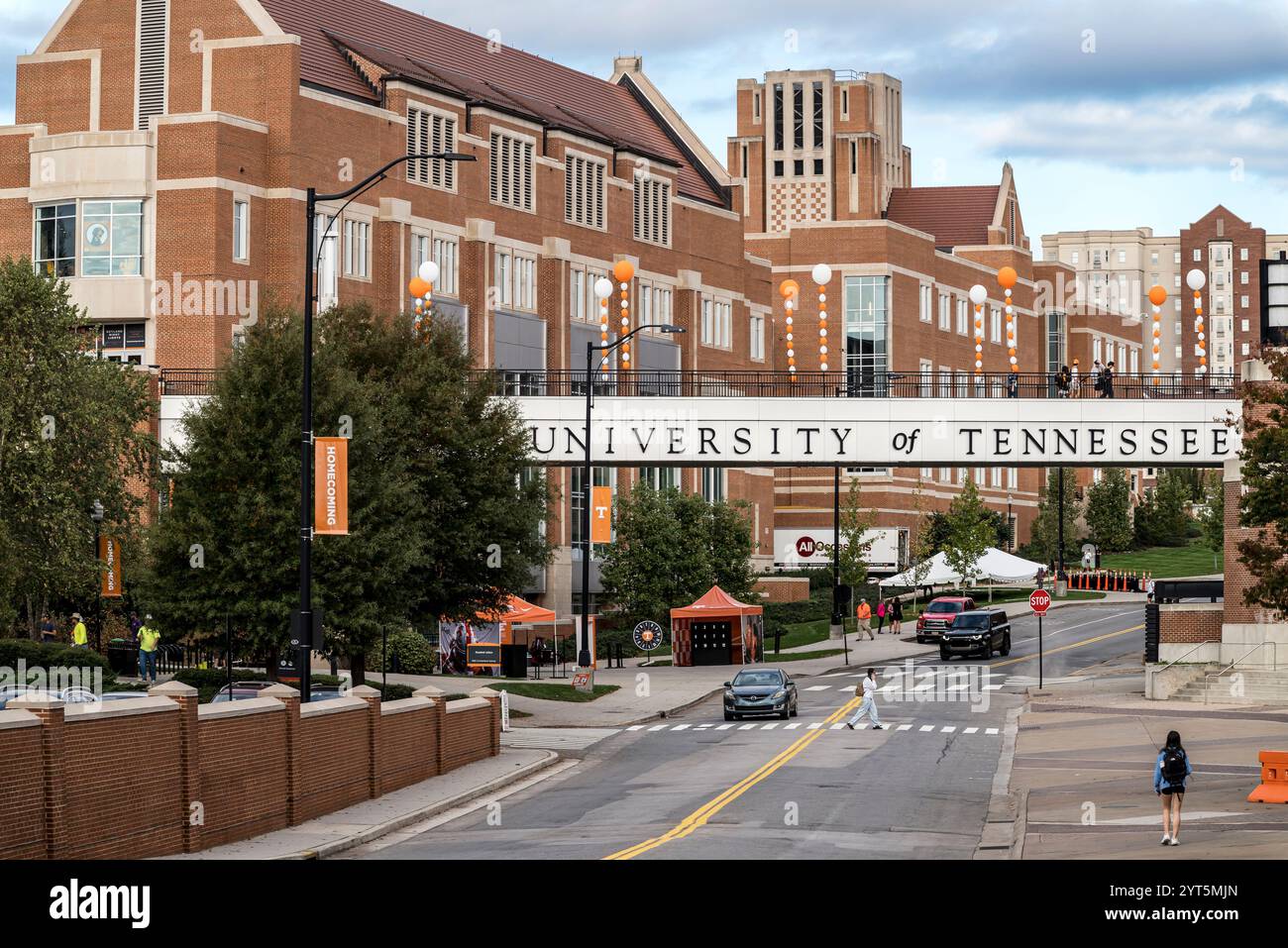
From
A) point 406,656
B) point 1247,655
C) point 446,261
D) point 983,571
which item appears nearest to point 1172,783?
point 1247,655

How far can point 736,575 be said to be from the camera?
7556 centimetres

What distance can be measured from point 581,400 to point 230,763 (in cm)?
2882

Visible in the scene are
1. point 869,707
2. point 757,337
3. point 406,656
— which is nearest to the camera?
point 869,707

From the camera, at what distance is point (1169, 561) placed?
440 ft

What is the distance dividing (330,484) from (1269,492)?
16.0m

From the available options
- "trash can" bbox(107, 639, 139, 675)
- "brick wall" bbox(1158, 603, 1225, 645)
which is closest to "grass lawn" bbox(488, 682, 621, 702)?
"trash can" bbox(107, 639, 139, 675)

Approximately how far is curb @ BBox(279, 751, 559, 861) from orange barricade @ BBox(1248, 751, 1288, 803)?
12018mm

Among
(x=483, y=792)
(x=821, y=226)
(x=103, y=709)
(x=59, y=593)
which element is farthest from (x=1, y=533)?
(x=821, y=226)

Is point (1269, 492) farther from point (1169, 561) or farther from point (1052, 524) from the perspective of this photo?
point (1169, 561)

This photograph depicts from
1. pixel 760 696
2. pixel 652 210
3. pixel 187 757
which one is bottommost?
pixel 760 696

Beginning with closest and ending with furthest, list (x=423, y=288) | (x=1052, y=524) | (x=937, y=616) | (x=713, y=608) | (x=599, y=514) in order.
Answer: (x=599, y=514) → (x=423, y=288) → (x=713, y=608) → (x=937, y=616) → (x=1052, y=524)

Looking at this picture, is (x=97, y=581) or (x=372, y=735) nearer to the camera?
(x=372, y=735)

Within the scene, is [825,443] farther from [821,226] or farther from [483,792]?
[821,226]

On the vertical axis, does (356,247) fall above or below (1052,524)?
above
